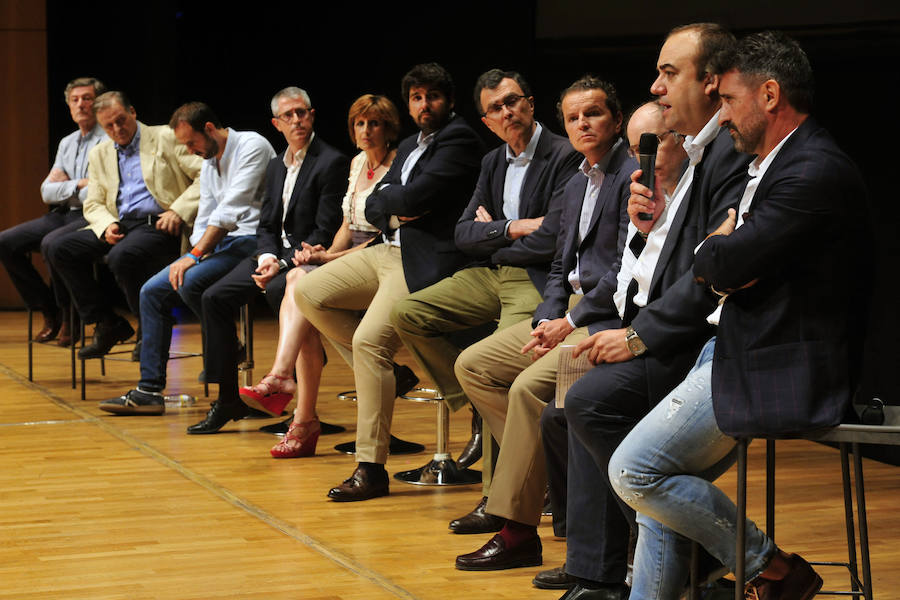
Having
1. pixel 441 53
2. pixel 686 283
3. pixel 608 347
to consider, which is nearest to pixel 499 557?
pixel 608 347

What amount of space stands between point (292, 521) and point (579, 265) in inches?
47.0

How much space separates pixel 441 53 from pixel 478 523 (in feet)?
16.6

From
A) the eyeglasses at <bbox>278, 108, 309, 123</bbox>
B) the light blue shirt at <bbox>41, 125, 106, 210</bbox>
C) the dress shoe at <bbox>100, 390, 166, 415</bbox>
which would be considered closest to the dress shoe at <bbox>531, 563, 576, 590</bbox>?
the eyeglasses at <bbox>278, 108, 309, 123</bbox>

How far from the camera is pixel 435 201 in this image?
4.39m

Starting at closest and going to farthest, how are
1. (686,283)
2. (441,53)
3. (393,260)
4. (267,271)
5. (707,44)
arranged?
(686,283) → (707,44) → (393,260) → (267,271) → (441,53)

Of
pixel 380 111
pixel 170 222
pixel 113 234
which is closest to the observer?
pixel 380 111

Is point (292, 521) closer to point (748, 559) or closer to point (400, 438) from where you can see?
point (400, 438)

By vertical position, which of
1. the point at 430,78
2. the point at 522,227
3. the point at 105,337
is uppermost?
the point at 430,78

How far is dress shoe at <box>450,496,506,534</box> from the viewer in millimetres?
3707

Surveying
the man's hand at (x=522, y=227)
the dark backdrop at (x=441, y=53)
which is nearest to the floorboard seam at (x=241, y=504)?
the man's hand at (x=522, y=227)

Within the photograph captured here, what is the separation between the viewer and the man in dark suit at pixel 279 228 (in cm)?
517

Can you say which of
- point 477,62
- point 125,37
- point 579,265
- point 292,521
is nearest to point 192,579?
point 292,521

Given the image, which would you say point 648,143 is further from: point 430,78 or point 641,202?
point 430,78

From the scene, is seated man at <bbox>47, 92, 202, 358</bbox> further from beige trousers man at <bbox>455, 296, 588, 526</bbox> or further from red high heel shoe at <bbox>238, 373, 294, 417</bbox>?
beige trousers man at <bbox>455, 296, 588, 526</bbox>
